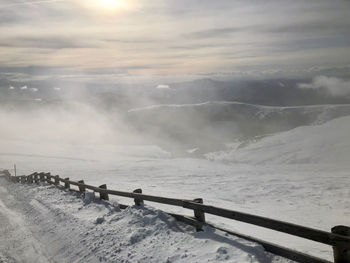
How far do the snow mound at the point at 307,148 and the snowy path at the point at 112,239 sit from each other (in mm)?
61819

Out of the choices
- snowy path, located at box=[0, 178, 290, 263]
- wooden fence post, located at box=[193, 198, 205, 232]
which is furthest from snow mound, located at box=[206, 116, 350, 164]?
wooden fence post, located at box=[193, 198, 205, 232]

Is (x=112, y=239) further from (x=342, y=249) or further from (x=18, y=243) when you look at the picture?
(x=342, y=249)

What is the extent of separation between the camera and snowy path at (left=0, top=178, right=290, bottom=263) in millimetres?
6816

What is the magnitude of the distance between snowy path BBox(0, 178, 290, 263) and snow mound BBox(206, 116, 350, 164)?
61.8m

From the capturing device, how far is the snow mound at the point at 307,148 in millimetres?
72250

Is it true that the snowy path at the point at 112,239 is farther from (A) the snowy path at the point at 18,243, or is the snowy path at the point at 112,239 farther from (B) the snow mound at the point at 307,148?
(B) the snow mound at the point at 307,148

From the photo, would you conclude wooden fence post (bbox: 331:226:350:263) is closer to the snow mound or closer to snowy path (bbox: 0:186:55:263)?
snowy path (bbox: 0:186:55:263)

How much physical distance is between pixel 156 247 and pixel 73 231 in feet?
11.9

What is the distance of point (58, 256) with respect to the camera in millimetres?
8461

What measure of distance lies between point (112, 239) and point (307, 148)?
81.6m

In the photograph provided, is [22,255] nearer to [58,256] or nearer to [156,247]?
[58,256]

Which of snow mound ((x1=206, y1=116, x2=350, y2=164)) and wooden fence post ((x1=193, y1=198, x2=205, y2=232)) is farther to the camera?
snow mound ((x1=206, y1=116, x2=350, y2=164))

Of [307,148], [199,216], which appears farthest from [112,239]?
[307,148]

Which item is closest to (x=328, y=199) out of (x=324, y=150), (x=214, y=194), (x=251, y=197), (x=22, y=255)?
(x=251, y=197)
